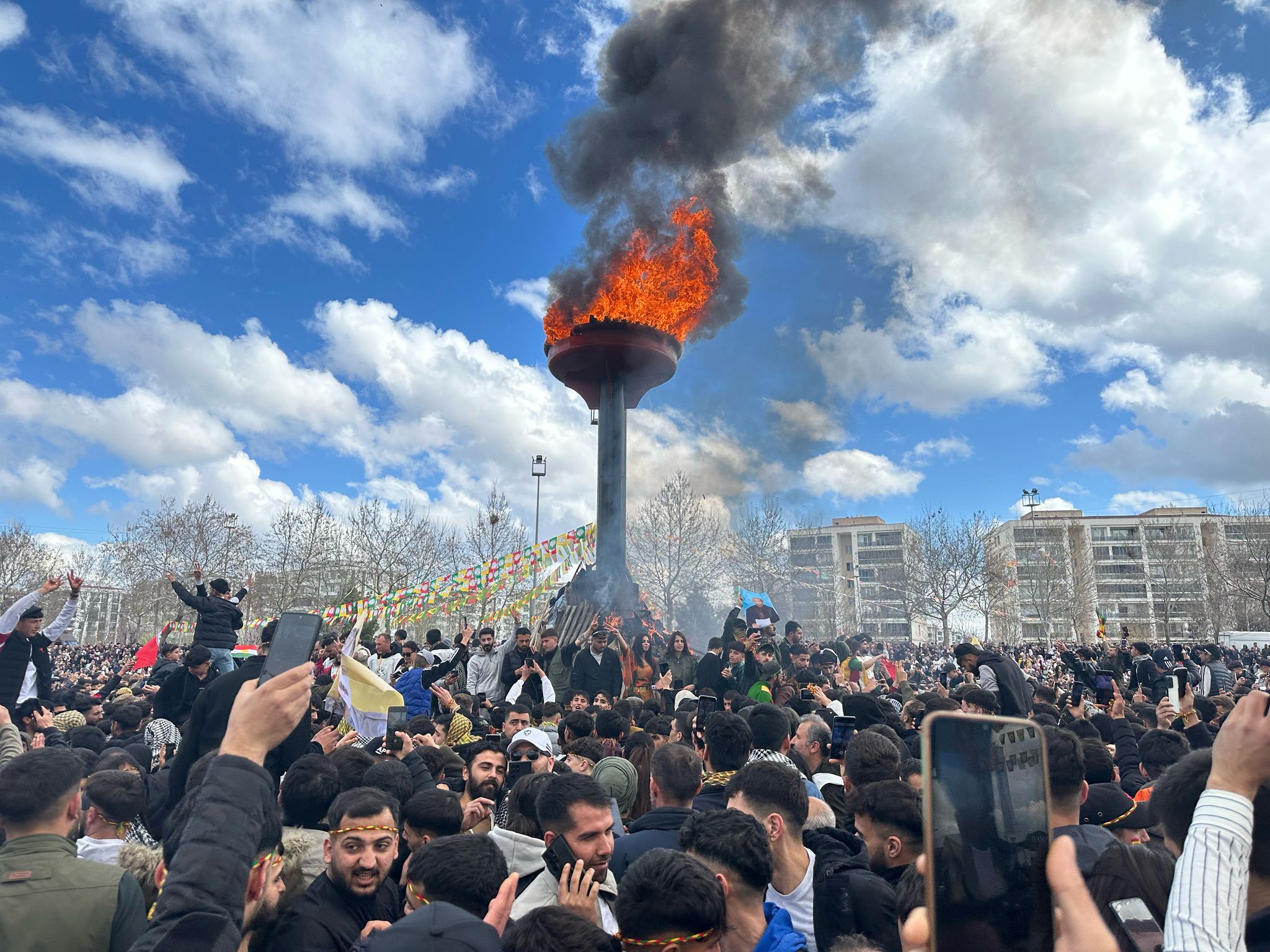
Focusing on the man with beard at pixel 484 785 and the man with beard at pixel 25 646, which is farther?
the man with beard at pixel 25 646

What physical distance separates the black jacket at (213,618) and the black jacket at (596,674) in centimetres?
447

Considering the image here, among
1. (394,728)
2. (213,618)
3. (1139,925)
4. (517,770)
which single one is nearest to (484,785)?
(517,770)

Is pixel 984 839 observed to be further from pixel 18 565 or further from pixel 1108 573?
pixel 1108 573

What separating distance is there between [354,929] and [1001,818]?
2482mm

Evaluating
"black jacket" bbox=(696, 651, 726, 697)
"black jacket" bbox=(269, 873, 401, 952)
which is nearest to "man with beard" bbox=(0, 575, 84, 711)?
"black jacket" bbox=(269, 873, 401, 952)

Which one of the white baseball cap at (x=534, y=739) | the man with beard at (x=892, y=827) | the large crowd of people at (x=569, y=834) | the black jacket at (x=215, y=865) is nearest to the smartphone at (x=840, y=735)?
the large crowd of people at (x=569, y=834)

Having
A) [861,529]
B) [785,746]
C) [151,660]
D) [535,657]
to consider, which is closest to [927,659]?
[535,657]

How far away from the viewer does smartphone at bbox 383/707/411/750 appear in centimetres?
537

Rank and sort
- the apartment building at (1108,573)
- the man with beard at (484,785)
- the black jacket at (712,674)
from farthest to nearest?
the apartment building at (1108,573)
the black jacket at (712,674)
the man with beard at (484,785)

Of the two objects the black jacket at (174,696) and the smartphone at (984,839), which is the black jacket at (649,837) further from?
the black jacket at (174,696)

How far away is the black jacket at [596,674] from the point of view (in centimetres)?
1066

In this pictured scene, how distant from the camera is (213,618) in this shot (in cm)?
1023

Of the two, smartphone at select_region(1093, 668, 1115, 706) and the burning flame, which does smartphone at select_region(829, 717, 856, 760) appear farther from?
the burning flame

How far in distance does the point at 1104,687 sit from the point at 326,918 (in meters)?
9.69
